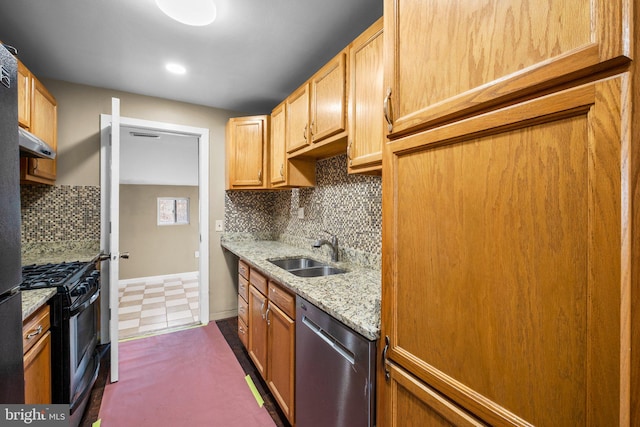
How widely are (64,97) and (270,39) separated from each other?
205cm

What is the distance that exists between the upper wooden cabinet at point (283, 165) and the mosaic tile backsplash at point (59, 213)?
66.8 inches

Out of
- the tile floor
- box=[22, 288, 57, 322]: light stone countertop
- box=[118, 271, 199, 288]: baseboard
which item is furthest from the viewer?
box=[118, 271, 199, 288]: baseboard

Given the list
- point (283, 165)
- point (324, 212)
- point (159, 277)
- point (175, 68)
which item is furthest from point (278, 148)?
point (159, 277)

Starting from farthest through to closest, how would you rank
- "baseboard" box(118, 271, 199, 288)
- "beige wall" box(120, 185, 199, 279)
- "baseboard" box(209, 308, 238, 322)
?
"beige wall" box(120, 185, 199, 279)
"baseboard" box(118, 271, 199, 288)
"baseboard" box(209, 308, 238, 322)

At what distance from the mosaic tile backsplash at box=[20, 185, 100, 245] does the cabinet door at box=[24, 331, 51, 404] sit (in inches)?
53.9

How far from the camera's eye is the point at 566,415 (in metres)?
0.53

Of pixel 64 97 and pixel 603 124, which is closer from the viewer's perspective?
pixel 603 124

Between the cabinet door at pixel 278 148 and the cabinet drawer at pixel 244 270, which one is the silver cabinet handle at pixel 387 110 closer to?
the cabinet door at pixel 278 148

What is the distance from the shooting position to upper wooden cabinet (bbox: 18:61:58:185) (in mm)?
1862

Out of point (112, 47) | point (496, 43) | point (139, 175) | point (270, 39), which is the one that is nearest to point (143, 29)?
point (112, 47)

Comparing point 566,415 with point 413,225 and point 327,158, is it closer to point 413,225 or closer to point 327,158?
point 413,225

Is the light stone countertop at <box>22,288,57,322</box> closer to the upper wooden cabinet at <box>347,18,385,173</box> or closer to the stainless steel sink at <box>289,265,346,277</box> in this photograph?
the stainless steel sink at <box>289,265,346,277</box>

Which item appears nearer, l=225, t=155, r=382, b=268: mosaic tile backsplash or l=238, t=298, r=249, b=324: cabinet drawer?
l=225, t=155, r=382, b=268: mosaic tile backsplash

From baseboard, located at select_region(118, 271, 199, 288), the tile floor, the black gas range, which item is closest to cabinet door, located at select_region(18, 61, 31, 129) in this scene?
the black gas range
